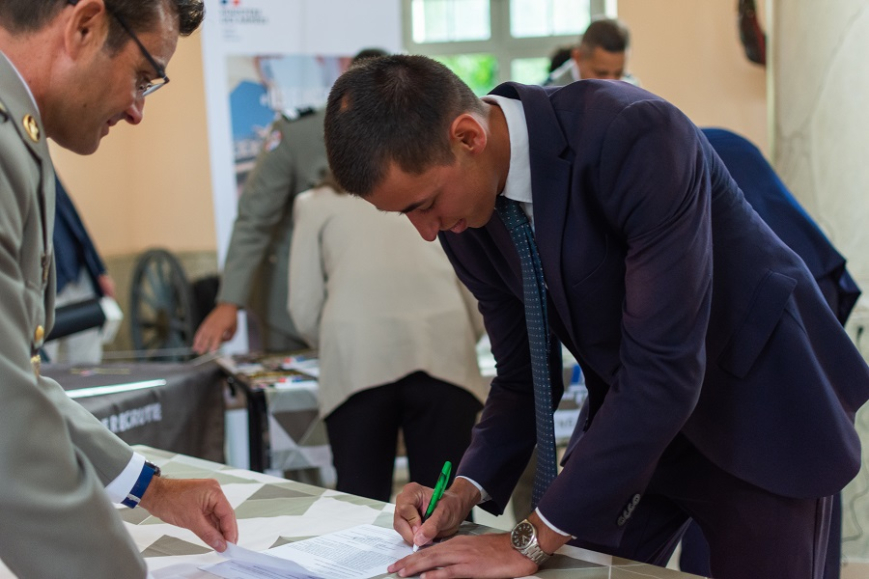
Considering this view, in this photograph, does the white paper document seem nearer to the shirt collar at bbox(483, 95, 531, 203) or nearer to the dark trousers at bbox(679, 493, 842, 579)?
the shirt collar at bbox(483, 95, 531, 203)

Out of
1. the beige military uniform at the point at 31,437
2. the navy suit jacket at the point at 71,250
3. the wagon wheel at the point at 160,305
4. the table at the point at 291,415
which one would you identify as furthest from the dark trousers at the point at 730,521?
the wagon wheel at the point at 160,305

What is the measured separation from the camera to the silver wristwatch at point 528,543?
3.67ft

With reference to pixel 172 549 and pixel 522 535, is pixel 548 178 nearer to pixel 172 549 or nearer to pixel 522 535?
pixel 522 535

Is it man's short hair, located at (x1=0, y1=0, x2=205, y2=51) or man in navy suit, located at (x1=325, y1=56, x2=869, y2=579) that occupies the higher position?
man's short hair, located at (x1=0, y1=0, x2=205, y2=51)

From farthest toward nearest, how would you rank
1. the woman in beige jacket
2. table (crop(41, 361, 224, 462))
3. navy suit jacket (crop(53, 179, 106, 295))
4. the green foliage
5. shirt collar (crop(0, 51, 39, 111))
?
1. the green foliage
2. navy suit jacket (crop(53, 179, 106, 295))
3. table (crop(41, 361, 224, 462))
4. the woman in beige jacket
5. shirt collar (crop(0, 51, 39, 111))

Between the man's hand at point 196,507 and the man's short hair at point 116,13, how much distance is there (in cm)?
59

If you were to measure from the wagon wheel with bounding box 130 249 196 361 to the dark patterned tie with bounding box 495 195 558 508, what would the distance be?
13.9 feet

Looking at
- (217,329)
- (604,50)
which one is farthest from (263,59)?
(604,50)

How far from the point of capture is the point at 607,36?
9.95 feet

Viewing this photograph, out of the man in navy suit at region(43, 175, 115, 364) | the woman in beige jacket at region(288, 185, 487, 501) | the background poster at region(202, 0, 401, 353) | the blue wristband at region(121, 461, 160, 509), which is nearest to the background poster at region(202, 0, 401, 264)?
the background poster at region(202, 0, 401, 353)

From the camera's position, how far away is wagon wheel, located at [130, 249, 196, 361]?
539 centimetres

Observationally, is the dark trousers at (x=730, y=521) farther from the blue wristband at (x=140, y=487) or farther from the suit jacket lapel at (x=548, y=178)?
the blue wristband at (x=140, y=487)

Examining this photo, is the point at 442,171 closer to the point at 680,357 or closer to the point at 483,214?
the point at 483,214

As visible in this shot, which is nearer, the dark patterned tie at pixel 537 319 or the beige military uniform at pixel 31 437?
the beige military uniform at pixel 31 437
